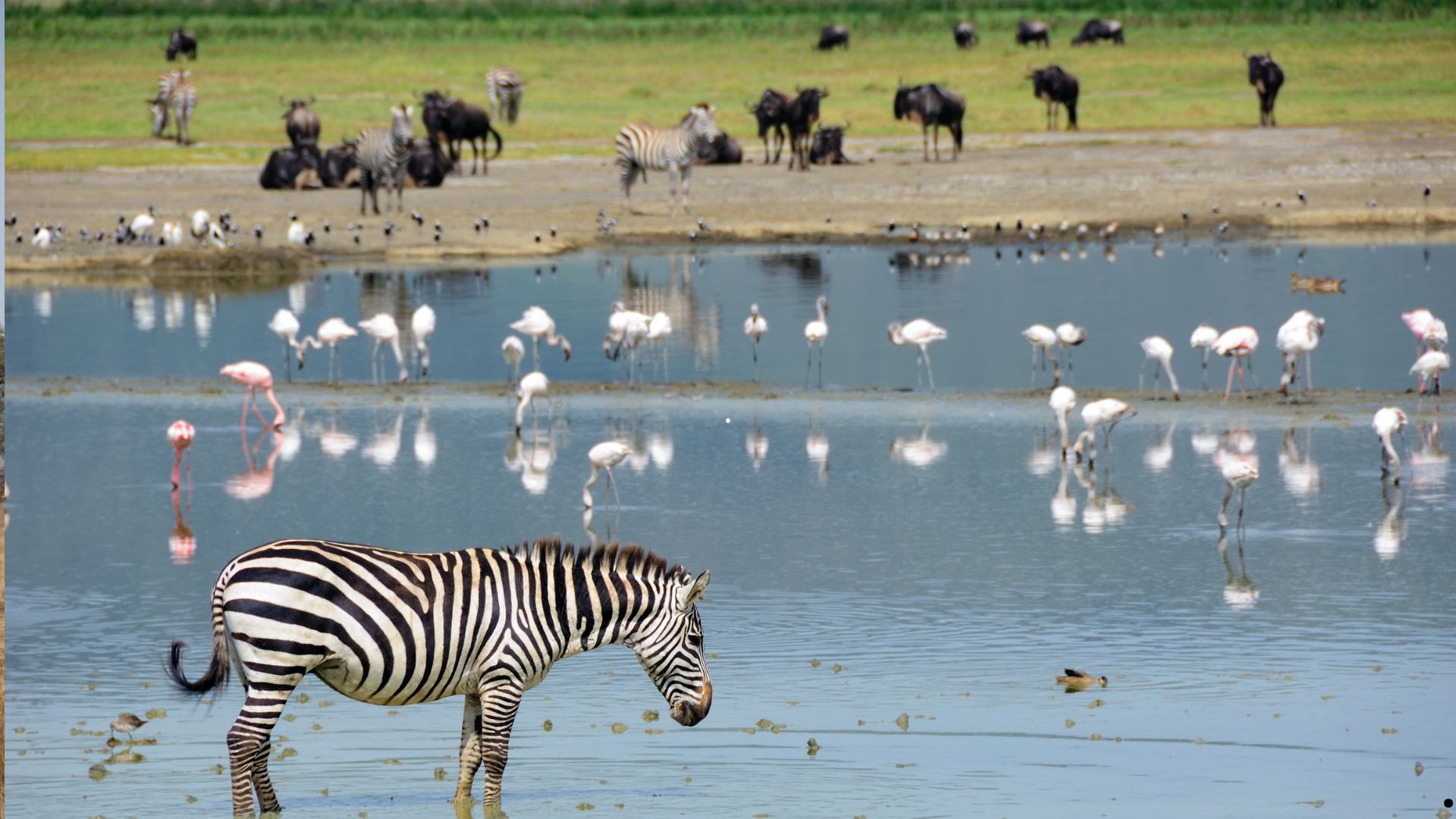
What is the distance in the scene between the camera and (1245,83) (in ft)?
161

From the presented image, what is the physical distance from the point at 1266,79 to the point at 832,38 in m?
20.7

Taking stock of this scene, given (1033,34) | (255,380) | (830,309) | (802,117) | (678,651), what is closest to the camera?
(678,651)

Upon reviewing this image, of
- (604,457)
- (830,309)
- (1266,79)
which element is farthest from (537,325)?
A: (1266,79)

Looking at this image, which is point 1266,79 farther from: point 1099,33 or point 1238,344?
point 1238,344

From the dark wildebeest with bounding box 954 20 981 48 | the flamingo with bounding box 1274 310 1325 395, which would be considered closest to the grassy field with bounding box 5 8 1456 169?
the dark wildebeest with bounding box 954 20 981 48

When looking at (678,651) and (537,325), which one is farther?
(537,325)

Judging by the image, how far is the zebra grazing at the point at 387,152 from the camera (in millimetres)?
32625

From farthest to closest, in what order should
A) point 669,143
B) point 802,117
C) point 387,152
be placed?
point 802,117 → point 669,143 → point 387,152

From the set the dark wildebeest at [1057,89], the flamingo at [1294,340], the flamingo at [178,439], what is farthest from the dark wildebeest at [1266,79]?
the flamingo at [178,439]

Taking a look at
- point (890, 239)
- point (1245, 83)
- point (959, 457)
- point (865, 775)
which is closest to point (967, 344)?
point (959, 457)

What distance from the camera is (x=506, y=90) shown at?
153ft

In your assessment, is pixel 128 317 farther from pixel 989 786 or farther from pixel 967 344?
pixel 989 786

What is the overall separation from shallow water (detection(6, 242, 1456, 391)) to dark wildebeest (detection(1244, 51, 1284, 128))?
13662mm

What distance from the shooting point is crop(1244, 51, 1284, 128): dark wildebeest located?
41.5 metres
